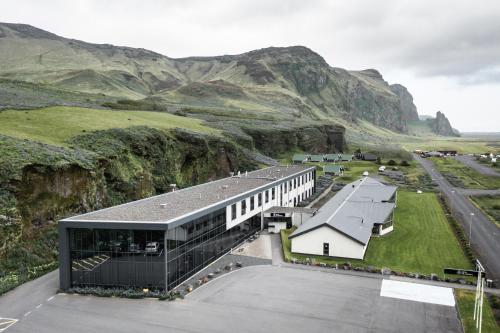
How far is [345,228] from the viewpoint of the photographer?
5072cm

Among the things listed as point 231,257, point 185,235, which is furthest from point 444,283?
point 185,235

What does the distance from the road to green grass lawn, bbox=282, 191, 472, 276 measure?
7.78 ft

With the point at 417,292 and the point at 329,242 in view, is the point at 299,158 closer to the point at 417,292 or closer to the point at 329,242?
the point at 329,242

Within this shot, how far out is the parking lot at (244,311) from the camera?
31.2m

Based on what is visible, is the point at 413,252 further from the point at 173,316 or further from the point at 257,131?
the point at 257,131

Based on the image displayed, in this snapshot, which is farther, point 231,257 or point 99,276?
point 231,257

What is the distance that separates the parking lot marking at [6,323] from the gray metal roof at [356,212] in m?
30.1

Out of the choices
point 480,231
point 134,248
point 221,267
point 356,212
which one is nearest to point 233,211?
point 221,267

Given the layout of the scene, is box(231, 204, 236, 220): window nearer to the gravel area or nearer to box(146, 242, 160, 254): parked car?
the gravel area

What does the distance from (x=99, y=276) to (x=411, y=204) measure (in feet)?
215

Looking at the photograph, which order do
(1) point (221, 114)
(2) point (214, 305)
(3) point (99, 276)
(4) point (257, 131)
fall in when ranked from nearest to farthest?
(2) point (214, 305), (3) point (99, 276), (4) point (257, 131), (1) point (221, 114)

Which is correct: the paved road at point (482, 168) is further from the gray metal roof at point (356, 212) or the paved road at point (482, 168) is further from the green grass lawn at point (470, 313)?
the green grass lawn at point (470, 313)

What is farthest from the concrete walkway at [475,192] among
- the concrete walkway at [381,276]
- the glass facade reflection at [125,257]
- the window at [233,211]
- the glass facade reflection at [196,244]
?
the glass facade reflection at [125,257]

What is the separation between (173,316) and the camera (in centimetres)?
3275
